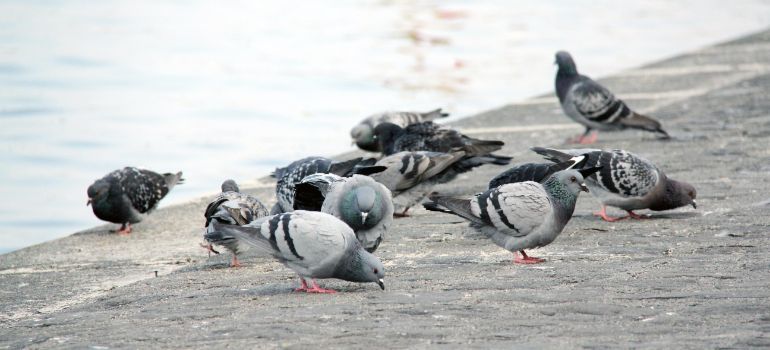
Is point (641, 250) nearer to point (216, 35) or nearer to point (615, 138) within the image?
point (615, 138)

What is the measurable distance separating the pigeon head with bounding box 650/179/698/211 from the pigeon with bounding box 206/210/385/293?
90.2 inches

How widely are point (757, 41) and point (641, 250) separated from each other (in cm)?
963

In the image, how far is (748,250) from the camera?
6719mm

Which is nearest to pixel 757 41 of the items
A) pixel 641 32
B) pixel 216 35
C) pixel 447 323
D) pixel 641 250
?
pixel 641 32

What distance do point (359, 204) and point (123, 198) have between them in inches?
90.9

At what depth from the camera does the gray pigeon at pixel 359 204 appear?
6.73 meters

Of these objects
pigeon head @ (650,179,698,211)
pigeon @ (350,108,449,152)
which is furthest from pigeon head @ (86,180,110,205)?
pigeon head @ (650,179,698,211)

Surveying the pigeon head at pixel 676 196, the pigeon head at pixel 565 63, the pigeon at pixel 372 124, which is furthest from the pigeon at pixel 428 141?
the pigeon head at pixel 565 63

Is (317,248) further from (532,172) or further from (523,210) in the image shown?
(532,172)

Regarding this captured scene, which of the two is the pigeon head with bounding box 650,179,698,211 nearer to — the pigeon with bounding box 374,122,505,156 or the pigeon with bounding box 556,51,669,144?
the pigeon with bounding box 374,122,505,156

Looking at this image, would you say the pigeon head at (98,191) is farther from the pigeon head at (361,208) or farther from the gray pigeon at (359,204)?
the pigeon head at (361,208)

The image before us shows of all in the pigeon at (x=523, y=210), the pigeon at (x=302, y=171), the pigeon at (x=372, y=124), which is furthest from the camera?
the pigeon at (x=372, y=124)

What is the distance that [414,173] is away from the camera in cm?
841

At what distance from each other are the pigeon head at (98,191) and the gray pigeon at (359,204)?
1878mm
